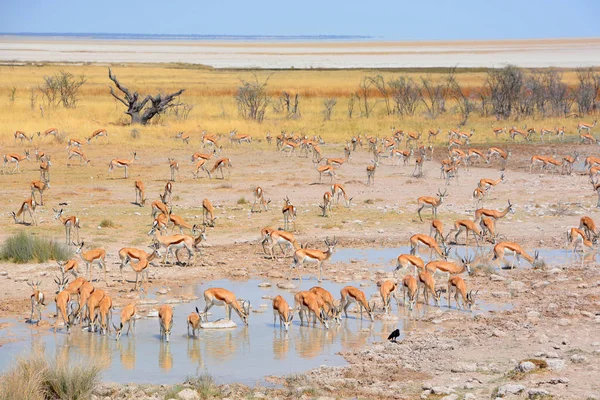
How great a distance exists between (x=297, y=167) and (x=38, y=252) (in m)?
14.2

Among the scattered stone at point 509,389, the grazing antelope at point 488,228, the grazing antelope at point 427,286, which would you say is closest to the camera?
the scattered stone at point 509,389

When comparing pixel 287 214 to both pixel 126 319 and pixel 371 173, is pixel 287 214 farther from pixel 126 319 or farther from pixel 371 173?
pixel 126 319

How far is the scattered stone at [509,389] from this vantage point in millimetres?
8961

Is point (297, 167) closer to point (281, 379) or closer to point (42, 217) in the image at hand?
point (42, 217)

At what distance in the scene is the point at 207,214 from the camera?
19922 millimetres

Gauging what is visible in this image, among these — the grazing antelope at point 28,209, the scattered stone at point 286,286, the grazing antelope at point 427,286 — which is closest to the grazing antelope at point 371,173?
the grazing antelope at point 28,209

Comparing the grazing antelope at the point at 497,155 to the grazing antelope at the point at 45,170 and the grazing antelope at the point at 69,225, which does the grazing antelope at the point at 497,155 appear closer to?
the grazing antelope at the point at 45,170

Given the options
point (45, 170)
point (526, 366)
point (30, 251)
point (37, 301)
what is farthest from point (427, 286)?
point (45, 170)

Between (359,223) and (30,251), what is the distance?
299 inches

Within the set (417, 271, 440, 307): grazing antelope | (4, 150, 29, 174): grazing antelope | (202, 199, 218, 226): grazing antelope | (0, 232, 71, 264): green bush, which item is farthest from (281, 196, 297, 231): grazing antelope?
(4, 150, 29, 174): grazing antelope

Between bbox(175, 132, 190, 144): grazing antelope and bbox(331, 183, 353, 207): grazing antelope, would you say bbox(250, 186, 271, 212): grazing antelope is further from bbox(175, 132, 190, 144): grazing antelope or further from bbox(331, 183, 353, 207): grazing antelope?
bbox(175, 132, 190, 144): grazing antelope

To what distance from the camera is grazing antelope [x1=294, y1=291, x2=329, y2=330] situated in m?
11.9

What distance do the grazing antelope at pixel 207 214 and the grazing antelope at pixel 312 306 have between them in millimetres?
7466

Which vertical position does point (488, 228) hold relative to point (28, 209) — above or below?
below
